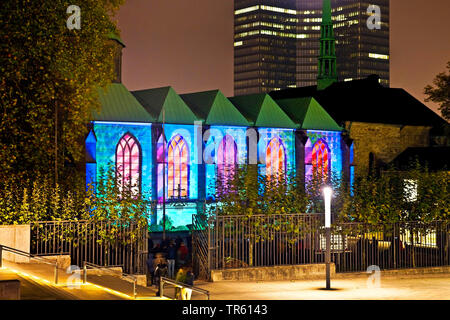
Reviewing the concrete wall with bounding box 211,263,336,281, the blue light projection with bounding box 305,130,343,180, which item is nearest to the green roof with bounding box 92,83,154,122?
the blue light projection with bounding box 305,130,343,180

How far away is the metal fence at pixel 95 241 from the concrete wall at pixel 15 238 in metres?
0.74

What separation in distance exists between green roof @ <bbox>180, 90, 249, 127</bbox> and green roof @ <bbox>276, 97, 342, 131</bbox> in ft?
19.0

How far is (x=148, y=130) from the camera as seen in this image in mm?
47062

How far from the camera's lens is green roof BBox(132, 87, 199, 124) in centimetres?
4812

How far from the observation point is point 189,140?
48469 millimetres

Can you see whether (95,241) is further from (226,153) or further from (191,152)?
(226,153)

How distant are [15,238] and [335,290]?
33.0 ft

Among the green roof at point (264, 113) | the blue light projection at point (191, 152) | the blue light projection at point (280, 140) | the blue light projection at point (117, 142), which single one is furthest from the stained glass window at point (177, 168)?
the green roof at point (264, 113)

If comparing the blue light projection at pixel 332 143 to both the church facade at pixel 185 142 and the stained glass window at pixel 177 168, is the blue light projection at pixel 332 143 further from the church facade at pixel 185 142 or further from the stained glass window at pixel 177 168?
the stained glass window at pixel 177 168

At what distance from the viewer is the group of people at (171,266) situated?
749 inches

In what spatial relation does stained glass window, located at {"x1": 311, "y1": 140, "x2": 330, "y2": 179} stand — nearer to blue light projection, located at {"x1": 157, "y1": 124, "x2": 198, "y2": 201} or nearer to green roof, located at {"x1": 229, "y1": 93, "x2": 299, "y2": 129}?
green roof, located at {"x1": 229, "y1": 93, "x2": 299, "y2": 129}

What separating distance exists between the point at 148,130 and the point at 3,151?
82.9 feet

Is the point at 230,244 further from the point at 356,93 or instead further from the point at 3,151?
the point at 356,93
